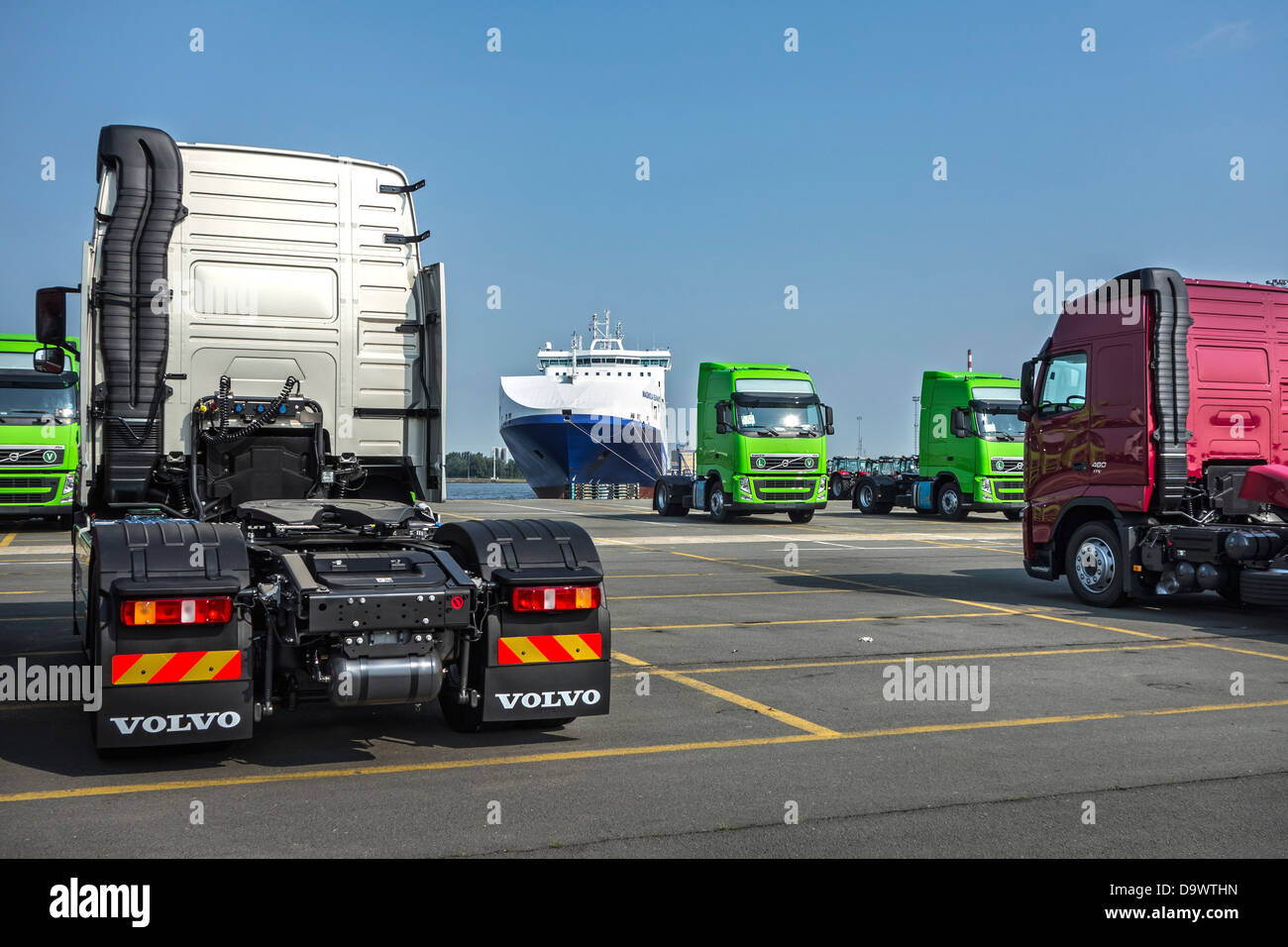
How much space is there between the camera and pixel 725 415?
26734 millimetres

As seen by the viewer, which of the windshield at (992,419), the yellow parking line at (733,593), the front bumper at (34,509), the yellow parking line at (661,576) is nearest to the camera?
the yellow parking line at (733,593)

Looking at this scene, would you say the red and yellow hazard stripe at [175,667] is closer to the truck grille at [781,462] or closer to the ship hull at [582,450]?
the truck grille at [781,462]


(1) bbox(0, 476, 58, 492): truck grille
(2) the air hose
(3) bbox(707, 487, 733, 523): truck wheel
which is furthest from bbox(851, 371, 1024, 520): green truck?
(2) the air hose

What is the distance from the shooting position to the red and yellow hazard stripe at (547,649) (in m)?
6.10

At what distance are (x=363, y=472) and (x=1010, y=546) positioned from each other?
1443cm

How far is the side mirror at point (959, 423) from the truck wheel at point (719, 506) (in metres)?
5.55

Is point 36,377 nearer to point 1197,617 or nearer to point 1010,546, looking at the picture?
point 1010,546

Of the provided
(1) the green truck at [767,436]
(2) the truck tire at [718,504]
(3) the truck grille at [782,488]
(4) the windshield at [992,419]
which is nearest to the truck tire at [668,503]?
(2) the truck tire at [718,504]

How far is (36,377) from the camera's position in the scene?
834 inches

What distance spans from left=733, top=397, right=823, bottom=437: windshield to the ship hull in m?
30.7

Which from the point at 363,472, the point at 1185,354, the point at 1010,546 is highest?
the point at 1185,354

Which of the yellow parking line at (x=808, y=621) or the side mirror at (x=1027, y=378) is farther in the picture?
the side mirror at (x=1027, y=378)

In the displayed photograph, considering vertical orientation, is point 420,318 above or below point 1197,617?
above

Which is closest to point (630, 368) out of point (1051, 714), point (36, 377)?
point (36, 377)
